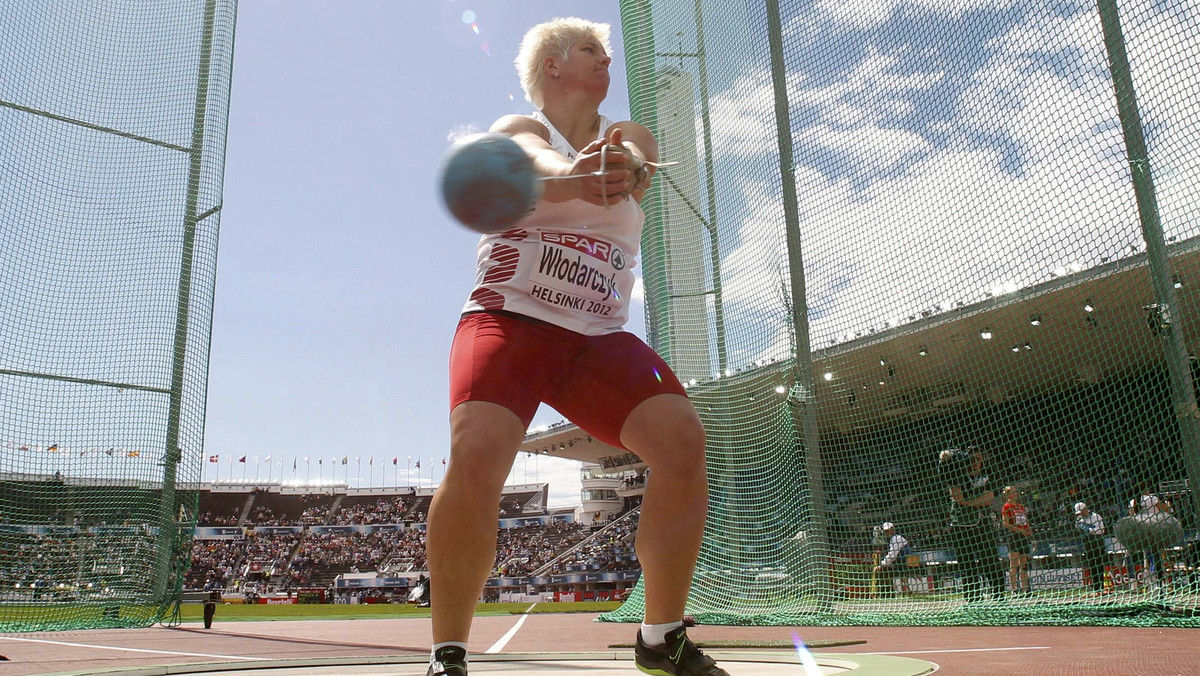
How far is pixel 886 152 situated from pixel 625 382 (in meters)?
4.72

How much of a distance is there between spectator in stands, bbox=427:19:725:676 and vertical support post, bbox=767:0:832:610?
490 centimetres

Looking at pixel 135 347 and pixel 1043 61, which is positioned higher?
pixel 1043 61

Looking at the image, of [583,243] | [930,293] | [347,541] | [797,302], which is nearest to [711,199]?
[797,302]

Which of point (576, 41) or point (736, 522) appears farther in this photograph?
point (736, 522)

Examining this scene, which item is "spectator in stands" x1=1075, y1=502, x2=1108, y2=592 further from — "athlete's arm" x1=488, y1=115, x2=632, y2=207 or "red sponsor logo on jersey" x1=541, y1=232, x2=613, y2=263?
"athlete's arm" x1=488, y1=115, x2=632, y2=207

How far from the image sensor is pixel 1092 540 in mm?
6598

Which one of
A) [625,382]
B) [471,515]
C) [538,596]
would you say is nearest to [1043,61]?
[625,382]

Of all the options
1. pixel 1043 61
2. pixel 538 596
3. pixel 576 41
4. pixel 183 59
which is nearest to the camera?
pixel 576 41

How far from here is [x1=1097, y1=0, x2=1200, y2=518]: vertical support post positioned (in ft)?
15.5

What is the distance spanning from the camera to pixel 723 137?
737 centimetres

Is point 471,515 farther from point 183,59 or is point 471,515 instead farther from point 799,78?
point 183,59

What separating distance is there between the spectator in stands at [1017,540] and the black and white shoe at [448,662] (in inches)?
227

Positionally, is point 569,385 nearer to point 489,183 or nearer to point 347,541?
point 489,183

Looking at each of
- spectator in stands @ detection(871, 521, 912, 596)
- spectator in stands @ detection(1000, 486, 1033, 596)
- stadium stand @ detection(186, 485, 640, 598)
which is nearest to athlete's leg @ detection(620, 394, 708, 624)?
spectator in stands @ detection(871, 521, 912, 596)
